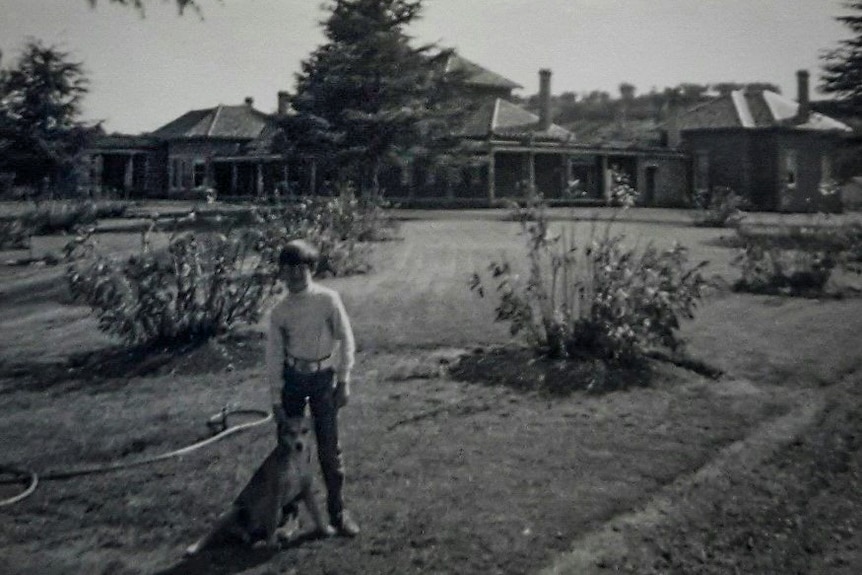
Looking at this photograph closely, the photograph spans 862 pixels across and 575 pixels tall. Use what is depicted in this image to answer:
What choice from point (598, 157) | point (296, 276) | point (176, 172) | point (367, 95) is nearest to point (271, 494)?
point (296, 276)

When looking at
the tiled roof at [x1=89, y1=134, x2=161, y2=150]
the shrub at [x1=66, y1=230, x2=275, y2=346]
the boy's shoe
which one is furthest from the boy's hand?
the tiled roof at [x1=89, y1=134, x2=161, y2=150]

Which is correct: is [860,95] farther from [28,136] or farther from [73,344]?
[28,136]

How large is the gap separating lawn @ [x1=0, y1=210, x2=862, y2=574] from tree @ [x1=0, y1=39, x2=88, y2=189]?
914 inches

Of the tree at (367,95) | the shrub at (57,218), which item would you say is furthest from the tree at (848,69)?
the shrub at (57,218)

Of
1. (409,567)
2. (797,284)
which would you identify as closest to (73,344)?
(409,567)

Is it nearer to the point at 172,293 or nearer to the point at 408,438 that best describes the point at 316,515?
the point at 408,438

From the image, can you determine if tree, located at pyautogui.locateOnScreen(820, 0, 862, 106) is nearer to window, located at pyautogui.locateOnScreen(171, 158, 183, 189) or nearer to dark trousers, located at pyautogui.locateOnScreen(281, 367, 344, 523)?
dark trousers, located at pyautogui.locateOnScreen(281, 367, 344, 523)

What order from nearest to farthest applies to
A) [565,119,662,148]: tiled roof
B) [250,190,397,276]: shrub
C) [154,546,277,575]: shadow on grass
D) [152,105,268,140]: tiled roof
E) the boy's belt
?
[154,546,277,575]: shadow on grass
the boy's belt
[250,190,397,276]: shrub
[565,119,662,148]: tiled roof
[152,105,268,140]: tiled roof

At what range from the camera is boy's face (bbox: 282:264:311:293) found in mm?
4000

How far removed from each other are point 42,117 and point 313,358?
104 feet

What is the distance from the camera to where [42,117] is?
103 feet

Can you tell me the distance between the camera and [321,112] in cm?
2950

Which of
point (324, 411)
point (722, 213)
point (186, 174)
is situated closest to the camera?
point (324, 411)

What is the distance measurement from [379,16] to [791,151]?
22.8 m
